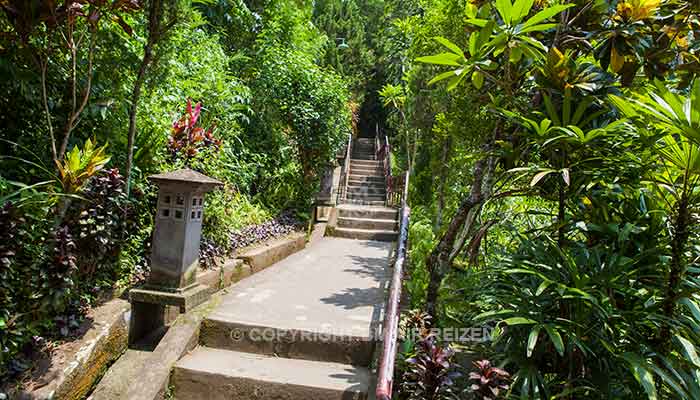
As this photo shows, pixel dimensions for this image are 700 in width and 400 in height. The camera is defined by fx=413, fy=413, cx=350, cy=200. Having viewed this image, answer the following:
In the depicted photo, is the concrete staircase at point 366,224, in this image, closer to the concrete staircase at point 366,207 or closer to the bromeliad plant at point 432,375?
the concrete staircase at point 366,207

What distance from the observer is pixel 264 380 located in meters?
2.95

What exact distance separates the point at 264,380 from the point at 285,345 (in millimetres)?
450

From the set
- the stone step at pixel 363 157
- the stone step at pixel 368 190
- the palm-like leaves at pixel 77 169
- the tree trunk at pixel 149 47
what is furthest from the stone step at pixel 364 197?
the palm-like leaves at pixel 77 169

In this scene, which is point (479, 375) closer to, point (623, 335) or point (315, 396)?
point (623, 335)

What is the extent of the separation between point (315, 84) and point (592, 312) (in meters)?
6.67

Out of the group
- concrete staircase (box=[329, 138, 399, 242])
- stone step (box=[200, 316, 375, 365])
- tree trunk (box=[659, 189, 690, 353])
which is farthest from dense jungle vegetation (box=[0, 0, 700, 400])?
concrete staircase (box=[329, 138, 399, 242])

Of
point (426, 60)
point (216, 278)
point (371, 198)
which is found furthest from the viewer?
point (371, 198)

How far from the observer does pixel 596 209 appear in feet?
8.94

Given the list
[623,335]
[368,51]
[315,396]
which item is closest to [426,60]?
[623,335]

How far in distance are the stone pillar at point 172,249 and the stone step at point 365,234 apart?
4.62 m

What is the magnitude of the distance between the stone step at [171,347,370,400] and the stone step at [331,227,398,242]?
188 inches

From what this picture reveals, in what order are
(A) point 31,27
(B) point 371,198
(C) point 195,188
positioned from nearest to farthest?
(A) point 31,27
(C) point 195,188
(B) point 371,198

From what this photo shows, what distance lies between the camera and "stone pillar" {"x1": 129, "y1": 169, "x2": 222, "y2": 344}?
11.1 feet

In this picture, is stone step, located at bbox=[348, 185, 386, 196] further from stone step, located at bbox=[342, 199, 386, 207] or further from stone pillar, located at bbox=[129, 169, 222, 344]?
stone pillar, located at bbox=[129, 169, 222, 344]
